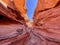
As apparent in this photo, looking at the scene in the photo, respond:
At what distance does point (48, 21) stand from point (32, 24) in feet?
0.32

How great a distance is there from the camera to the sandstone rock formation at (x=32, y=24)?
Answer: 778 millimetres

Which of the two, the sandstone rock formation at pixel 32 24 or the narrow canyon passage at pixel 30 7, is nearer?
the sandstone rock formation at pixel 32 24

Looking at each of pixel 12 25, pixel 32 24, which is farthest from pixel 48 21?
pixel 12 25

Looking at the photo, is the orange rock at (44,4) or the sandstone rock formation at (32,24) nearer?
the sandstone rock formation at (32,24)

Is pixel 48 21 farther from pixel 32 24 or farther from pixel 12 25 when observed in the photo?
pixel 12 25

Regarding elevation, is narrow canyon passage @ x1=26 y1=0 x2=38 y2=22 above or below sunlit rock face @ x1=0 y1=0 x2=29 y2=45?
above

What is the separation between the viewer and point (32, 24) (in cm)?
89

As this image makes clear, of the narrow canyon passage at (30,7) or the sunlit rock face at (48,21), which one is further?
the narrow canyon passage at (30,7)

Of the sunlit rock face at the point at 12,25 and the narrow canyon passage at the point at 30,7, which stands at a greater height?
the narrow canyon passage at the point at 30,7

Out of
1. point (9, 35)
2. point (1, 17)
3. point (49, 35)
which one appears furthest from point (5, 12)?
point (49, 35)

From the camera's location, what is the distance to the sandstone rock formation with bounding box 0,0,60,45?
0.78 metres

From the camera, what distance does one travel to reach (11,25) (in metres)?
→ 0.85

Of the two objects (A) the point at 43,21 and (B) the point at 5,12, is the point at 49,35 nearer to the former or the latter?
(A) the point at 43,21

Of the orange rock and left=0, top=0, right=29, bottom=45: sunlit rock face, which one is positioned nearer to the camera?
left=0, top=0, right=29, bottom=45: sunlit rock face
